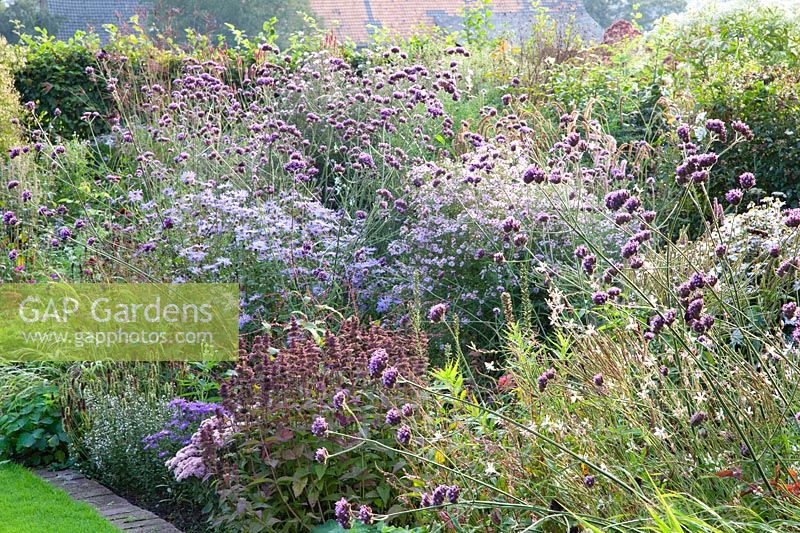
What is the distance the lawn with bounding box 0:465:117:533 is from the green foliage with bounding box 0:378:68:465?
23 centimetres

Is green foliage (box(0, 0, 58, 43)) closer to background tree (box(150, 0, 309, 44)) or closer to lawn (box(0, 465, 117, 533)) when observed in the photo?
background tree (box(150, 0, 309, 44))

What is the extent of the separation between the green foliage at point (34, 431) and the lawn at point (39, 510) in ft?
0.76

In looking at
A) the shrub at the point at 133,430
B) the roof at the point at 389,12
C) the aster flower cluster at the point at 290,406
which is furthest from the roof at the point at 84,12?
the aster flower cluster at the point at 290,406

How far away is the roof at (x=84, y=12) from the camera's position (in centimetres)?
3512

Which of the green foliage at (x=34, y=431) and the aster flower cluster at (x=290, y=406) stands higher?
the aster flower cluster at (x=290, y=406)

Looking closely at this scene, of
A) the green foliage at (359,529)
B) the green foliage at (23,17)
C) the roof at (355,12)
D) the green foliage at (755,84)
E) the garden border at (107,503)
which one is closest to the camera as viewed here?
the green foliage at (359,529)

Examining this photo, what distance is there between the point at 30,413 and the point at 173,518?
1.55m

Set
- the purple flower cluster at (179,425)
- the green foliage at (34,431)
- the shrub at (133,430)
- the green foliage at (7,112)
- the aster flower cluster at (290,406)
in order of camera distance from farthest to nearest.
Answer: the green foliage at (7,112), the green foliage at (34,431), the shrub at (133,430), the purple flower cluster at (179,425), the aster flower cluster at (290,406)

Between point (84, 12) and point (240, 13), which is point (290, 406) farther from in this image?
point (84, 12)

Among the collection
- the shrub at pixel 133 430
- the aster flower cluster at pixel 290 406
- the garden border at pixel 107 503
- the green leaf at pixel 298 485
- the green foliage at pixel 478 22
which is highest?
the green foliage at pixel 478 22

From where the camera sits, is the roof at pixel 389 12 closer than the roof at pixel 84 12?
No

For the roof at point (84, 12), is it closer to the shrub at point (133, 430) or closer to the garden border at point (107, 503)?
the shrub at point (133, 430)

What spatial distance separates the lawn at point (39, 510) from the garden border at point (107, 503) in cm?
5

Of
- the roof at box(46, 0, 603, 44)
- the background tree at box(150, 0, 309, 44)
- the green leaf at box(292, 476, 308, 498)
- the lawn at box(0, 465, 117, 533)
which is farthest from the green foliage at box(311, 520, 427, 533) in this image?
the roof at box(46, 0, 603, 44)
